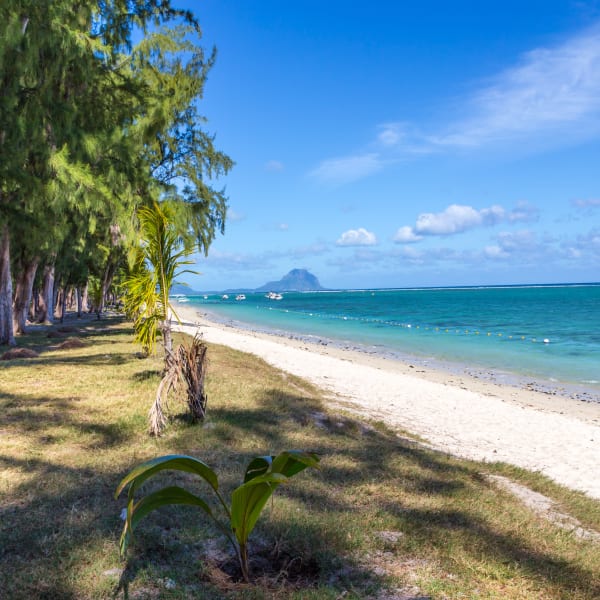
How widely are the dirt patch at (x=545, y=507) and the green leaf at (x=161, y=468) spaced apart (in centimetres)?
380

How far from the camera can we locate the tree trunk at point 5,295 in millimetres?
14250

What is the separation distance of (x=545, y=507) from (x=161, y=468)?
15.5 ft

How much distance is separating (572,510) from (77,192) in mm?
11876

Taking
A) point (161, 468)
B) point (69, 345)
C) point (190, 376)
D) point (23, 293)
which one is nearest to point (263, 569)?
point (161, 468)

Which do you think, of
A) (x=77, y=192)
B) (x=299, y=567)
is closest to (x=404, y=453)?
(x=299, y=567)

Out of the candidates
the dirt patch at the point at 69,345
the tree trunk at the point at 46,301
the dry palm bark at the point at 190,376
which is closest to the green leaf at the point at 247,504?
the dry palm bark at the point at 190,376

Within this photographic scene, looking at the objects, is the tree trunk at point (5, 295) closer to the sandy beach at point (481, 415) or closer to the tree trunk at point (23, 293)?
the tree trunk at point (23, 293)

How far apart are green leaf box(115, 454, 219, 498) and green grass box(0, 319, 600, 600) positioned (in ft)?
2.26

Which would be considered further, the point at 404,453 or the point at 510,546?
the point at 404,453

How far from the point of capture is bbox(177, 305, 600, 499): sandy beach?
8359 millimetres

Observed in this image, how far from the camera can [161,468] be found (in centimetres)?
264

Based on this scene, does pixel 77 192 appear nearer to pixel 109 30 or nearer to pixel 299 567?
pixel 109 30

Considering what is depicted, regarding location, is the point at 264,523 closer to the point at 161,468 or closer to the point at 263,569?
the point at 263,569

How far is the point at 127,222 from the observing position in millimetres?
15062
